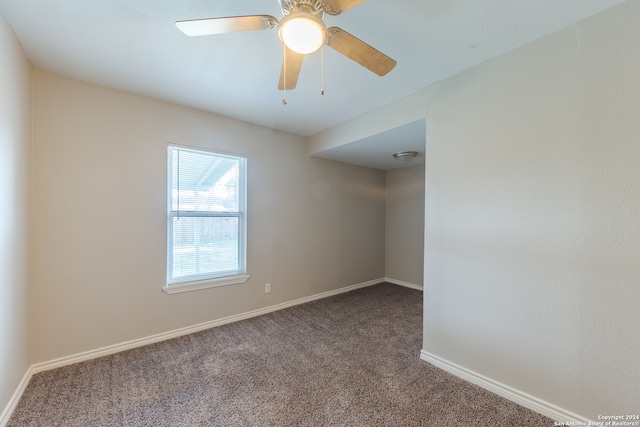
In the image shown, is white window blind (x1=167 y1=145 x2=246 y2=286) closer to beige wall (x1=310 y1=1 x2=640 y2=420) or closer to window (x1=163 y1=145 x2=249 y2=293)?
window (x1=163 y1=145 x2=249 y2=293)

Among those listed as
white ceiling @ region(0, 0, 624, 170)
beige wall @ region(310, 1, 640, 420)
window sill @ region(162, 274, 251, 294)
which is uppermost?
white ceiling @ region(0, 0, 624, 170)

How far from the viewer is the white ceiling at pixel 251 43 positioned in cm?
148

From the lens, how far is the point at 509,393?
1808 mm

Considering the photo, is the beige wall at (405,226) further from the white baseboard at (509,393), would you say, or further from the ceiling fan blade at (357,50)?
the ceiling fan blade at (357,50)

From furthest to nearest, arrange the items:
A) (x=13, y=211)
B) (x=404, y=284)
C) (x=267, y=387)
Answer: (x=404, y=284), (x=267, y=387), (x=13, y=211)

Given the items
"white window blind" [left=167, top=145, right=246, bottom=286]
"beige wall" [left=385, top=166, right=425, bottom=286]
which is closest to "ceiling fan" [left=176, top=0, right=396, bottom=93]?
"white window blind" [left=167, top=145, right=246, bottom=286]

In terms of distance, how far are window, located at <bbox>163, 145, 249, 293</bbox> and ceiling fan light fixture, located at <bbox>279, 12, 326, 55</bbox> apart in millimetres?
2071

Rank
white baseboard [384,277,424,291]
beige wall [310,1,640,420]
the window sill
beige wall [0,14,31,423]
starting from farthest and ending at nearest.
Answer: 1. white baseboard [384,277,424,291]
2. the window sill
3. beige wall [0,14,31,423]
4. beige wall [310,1,640,420]

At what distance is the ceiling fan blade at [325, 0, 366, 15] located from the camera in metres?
1.17

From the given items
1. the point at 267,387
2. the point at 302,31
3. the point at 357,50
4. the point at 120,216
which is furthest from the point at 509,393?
the point at 120,216

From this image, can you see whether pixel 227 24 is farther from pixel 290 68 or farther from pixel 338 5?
pixel 338 5

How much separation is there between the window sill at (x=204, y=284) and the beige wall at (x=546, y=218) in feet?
7.05

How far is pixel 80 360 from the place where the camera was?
7.40 feet

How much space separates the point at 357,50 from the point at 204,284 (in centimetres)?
271
